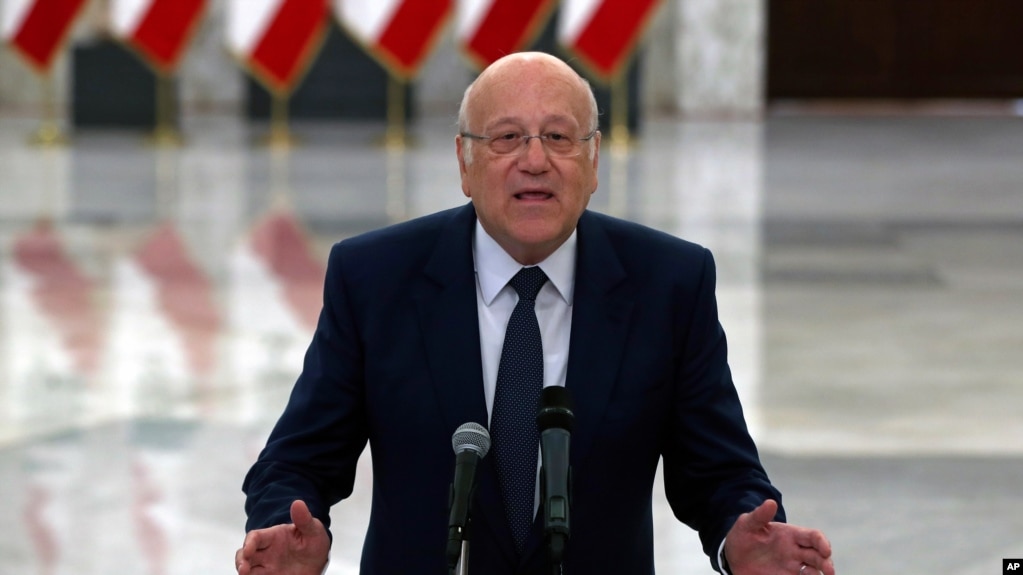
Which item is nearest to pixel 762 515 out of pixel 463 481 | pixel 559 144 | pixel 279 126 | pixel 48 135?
pixel 463 481

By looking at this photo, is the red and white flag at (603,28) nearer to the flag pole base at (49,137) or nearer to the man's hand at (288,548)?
the flag pole base at (49,137)

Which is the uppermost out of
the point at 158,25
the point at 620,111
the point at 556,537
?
the point at 158,25

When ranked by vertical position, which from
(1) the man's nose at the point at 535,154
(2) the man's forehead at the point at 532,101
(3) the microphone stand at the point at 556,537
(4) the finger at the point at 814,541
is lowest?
(3) the microphone stand at the point at 556,537

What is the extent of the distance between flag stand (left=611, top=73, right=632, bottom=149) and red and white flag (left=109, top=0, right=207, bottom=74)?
440cm

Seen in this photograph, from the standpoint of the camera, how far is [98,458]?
538 cm

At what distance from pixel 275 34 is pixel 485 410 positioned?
48.1 ft

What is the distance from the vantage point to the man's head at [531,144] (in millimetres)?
2381

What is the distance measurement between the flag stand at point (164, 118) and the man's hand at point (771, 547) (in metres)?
15.8

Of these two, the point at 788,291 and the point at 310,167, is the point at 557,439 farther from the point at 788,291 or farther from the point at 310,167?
the point at 310,167

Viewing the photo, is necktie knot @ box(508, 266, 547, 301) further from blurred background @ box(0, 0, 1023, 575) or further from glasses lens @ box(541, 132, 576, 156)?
blurred background @ box(0, 0, 1023, 575)

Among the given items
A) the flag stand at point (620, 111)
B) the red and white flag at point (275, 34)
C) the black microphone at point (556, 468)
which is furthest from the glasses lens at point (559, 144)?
the flag stand at point (620, 111)

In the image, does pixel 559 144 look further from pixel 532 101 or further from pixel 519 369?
pixel 519 369

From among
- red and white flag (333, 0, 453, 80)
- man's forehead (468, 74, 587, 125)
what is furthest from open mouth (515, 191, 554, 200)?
red and white flag (333, 0, 453, 80)

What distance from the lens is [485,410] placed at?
2.47 metres
